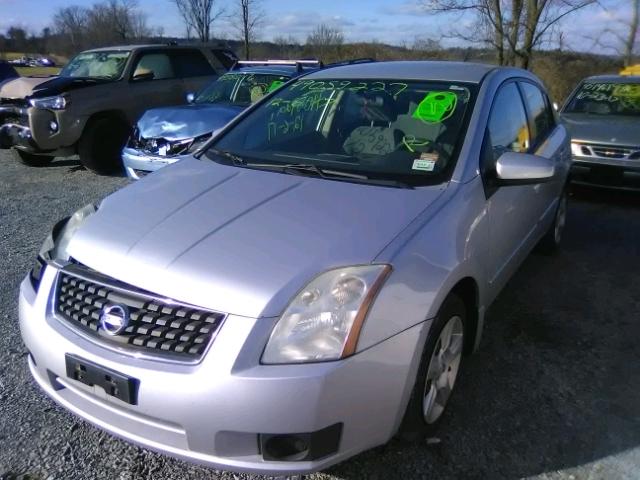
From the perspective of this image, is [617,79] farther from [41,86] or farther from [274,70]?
[41,86]

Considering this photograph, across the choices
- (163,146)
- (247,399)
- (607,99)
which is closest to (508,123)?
(247,399)

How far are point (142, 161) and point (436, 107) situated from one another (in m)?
3.79

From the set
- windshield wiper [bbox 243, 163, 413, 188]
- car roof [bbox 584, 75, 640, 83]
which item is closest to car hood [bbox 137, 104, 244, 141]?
windshield wiper [bbox 243, 163, 413, 188]

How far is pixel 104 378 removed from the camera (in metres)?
1.95

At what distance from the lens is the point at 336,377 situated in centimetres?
182

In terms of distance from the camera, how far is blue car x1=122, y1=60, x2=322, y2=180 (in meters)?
6.01

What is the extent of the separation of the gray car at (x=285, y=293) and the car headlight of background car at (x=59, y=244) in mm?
13

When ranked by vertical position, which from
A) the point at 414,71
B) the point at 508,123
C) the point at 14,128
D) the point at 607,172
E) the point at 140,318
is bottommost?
the point at 607,172

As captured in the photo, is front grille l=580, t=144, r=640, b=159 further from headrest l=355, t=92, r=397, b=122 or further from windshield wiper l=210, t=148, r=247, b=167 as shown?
windshield wiper l=210, t=148, r=247, b=167

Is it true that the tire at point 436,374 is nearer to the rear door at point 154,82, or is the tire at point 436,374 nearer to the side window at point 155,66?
the rear door at point 154,82

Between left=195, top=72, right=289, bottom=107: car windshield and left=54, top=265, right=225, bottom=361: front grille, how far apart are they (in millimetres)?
5166

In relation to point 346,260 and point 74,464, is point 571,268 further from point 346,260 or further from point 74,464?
point 74,464

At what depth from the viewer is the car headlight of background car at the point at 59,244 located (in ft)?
7.88

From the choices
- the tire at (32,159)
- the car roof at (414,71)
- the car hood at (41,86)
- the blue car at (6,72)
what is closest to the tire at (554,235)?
the car roof at (414,71)
